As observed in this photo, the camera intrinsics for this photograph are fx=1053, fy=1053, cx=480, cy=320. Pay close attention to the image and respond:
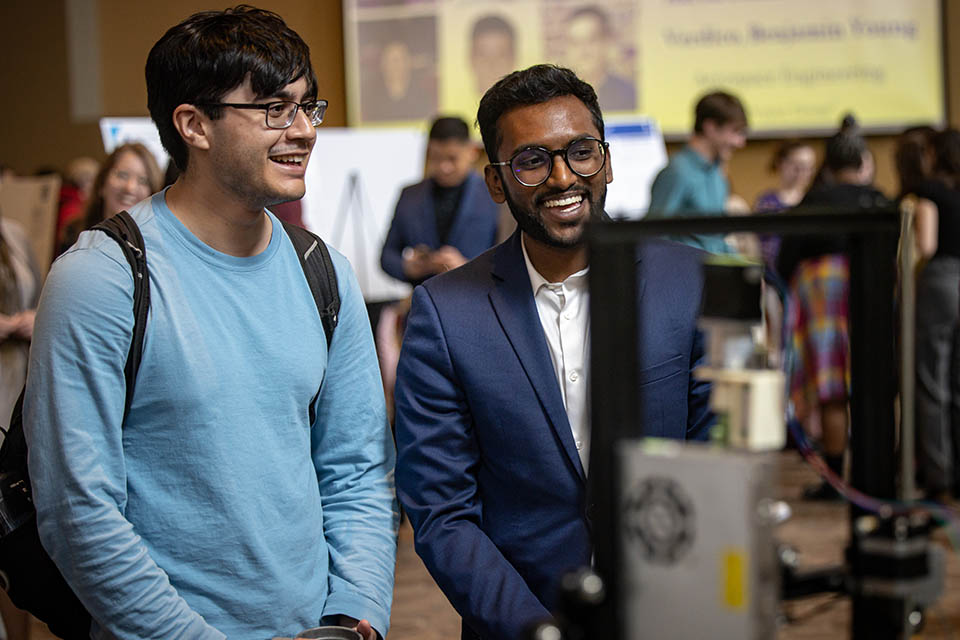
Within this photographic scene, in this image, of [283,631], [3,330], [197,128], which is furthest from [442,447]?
[3,330]

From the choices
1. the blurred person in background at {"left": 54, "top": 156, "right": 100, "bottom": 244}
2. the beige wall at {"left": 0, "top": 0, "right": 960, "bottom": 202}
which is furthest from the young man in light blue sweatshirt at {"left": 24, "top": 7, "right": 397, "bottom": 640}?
the beige wall at {"left": 0, "top": 0, "right": 960, "bottom": 202}

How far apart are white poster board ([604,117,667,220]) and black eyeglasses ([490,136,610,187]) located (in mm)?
3654

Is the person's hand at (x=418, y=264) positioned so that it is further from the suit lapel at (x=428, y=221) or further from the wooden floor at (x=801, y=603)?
the wooden floor at (x=801, y=603)

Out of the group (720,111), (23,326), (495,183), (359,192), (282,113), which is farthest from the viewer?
(359,192)

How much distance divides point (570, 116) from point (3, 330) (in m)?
2.10

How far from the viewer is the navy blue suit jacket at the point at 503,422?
4.93 feet

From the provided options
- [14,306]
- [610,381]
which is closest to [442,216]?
[14,306]

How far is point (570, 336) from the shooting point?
1580 mm

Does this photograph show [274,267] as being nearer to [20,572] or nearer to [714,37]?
[20,572]

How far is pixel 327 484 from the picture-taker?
62.2 inches

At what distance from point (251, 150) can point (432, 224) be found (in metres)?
2.95

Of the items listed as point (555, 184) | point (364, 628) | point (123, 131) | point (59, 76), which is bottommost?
point (364, 628)

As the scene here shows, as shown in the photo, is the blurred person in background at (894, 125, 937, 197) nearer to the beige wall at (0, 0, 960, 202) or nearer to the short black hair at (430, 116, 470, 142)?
the short black hair at (430, 116, 470, 142)

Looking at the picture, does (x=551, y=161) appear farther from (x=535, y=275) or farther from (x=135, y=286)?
(x=135, y=286)
